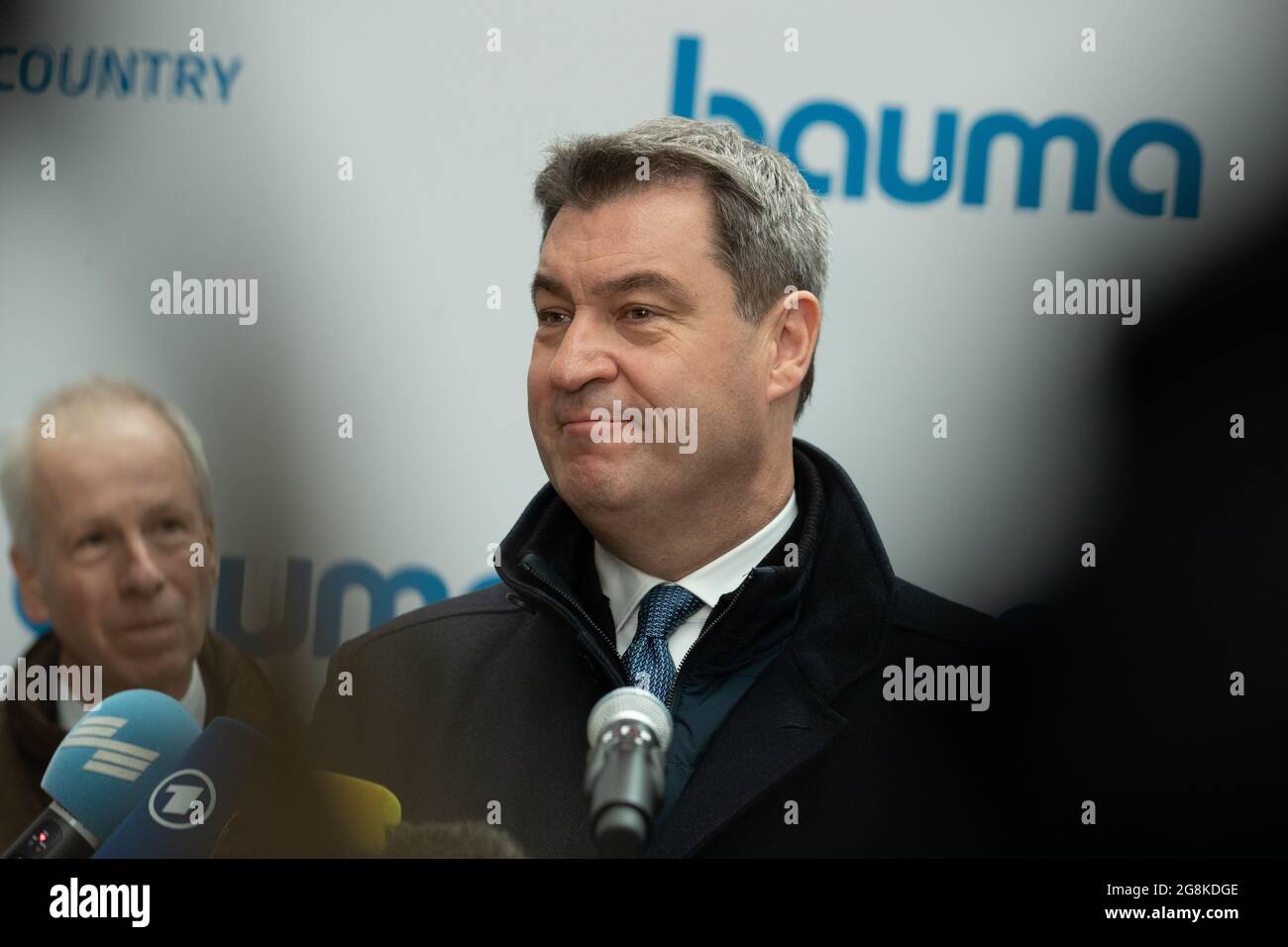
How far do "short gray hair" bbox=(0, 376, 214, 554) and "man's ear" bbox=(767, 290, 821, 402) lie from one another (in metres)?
0.99

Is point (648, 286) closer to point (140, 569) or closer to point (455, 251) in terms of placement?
point (455, 251)

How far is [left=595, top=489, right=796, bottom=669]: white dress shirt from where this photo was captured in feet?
7.22

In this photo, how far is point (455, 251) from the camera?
259 centimetres

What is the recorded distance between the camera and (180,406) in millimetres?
2439

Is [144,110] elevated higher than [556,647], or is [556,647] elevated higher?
[144,110]

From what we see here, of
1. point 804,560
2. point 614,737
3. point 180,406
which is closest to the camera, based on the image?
point 614,737

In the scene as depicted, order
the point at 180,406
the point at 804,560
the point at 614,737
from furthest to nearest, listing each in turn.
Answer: the point at 180,406 < the point at 804,560 < the point at 614,737

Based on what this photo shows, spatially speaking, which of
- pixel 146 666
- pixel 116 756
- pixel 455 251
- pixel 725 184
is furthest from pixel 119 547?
pixel 725 184

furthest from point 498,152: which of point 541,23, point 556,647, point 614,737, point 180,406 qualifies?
point 614,737

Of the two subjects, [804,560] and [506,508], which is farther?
[506,508]

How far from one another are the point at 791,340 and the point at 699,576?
1.41 ft

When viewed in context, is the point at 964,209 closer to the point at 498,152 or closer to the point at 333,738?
the point at 498,152

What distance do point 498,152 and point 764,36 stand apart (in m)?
0.52

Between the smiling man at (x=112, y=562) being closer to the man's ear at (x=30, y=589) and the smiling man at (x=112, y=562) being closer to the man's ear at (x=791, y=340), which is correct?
the man's ear at (x=30, y=589)
